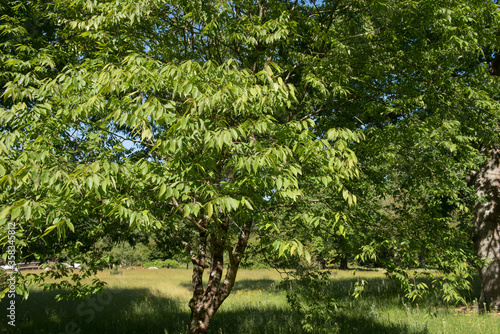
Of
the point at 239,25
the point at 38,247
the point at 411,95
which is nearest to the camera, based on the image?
the point at 239,25

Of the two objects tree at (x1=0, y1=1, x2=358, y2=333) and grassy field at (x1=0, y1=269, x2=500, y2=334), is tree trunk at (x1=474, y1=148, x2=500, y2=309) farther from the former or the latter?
tree at (x1=0, y1=1, x2=358, y2=333)

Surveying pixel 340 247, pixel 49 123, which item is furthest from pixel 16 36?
pixel 340 247

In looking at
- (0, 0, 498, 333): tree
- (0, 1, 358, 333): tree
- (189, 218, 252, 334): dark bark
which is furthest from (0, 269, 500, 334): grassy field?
(0, 1, 358, 333): tree

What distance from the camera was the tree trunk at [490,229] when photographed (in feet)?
30.3

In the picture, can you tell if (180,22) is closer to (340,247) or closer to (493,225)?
(340,247)

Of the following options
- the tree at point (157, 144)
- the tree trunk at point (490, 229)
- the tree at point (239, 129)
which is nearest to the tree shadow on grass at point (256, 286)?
the tree trunk at point (490, 229)

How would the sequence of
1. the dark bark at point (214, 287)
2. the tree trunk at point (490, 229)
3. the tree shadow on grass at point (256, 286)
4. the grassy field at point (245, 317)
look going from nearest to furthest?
the dark bark at point (214, 287), the grassy field at point (245, 317), the tree trunk at point (490, 229), the tree shadow on grass at point (256, 286)

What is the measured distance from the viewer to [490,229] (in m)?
9.53

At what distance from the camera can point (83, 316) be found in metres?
10.4

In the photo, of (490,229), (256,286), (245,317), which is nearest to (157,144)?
(245,317)

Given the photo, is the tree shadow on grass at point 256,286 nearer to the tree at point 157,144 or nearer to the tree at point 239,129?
the tree at point 239,129

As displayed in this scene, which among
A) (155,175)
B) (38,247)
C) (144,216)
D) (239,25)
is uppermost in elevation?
(239,25)

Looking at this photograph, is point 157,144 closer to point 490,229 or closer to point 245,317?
point 245,317

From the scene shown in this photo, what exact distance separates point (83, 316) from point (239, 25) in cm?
1063
